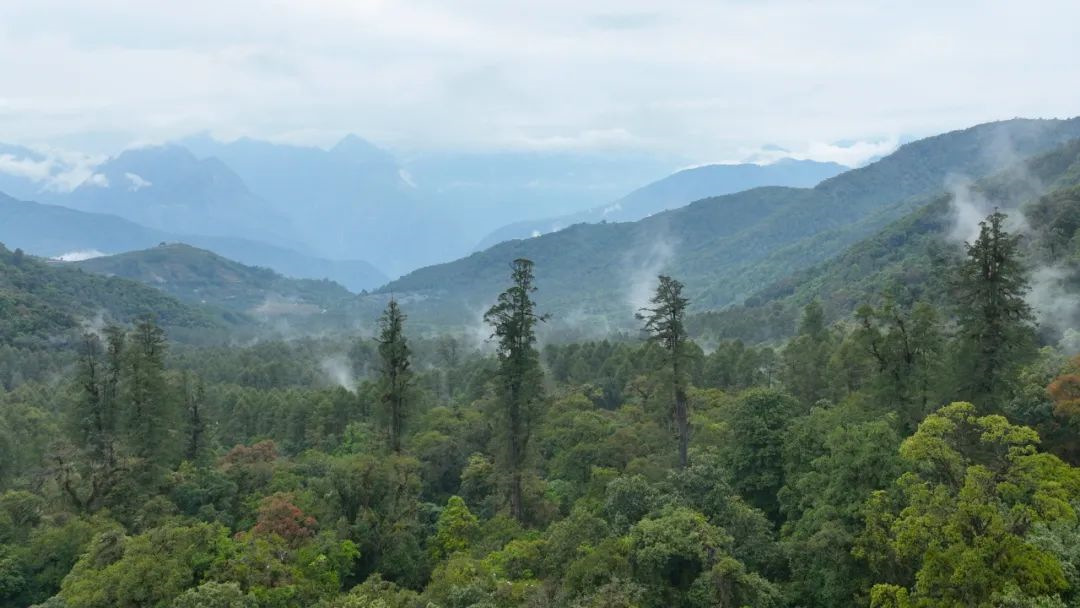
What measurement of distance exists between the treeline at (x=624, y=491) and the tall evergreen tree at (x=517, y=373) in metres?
0.16

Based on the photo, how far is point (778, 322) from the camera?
15500 centimetres

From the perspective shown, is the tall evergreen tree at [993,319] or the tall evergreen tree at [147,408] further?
the tall evergreen tree at [147,408]

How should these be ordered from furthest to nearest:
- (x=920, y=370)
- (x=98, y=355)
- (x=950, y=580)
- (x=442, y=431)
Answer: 1. (x=442, y=431)
2. (x=98, y=355)
3. (x=920, y=370)
4. (x=950, y=580)

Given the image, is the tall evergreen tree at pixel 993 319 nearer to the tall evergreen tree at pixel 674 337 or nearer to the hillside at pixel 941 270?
the hillside at pixel 941 270

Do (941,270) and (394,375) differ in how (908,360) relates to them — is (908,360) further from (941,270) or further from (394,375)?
(394,375)

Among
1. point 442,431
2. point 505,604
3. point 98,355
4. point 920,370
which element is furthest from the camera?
point 442,431

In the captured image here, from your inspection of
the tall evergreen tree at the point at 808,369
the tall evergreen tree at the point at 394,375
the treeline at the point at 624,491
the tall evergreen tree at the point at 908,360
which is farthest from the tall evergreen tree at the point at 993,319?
the tall evergreen tree at the point at 394,375

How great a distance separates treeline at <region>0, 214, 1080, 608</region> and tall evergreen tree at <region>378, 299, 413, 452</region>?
0.60 feet

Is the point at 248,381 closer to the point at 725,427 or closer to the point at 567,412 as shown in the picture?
the point at 567,412

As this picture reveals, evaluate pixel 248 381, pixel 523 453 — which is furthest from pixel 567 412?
pixel 248 381

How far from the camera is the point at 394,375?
4325cm

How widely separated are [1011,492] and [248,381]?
127 meters

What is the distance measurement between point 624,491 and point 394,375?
17.8 meters

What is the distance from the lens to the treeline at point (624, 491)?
22828 millimetres
